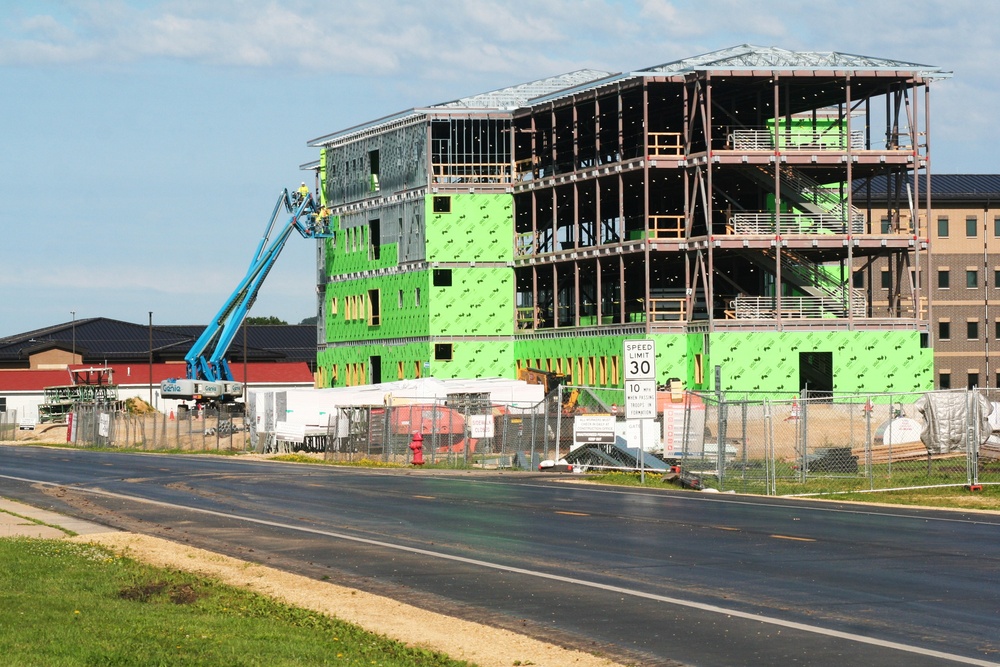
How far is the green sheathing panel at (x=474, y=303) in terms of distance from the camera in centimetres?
8106

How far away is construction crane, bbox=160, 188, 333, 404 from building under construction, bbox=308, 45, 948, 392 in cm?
140

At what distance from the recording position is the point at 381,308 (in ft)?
284

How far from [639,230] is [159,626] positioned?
65992 mm

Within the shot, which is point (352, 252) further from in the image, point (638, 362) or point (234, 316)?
point (638, 362)

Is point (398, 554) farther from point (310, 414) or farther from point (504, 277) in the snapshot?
point (504, 277)

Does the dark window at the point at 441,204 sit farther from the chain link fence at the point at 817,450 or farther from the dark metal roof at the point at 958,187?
the dark metal roof at the point at 958,187

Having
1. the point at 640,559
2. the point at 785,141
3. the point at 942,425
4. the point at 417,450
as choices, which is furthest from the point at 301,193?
the point at 640,559

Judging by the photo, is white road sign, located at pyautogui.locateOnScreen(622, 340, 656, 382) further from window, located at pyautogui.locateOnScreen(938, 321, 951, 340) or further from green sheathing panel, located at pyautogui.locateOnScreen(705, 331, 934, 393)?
A: window, located at pyautogui.locateOnScreen(938, 321, 951, 340)

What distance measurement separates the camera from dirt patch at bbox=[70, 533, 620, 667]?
12.4 m

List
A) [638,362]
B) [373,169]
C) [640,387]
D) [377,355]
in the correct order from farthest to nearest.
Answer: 1. [373,169]
2. [377,355]
3. [638,362]
4. [640,387]

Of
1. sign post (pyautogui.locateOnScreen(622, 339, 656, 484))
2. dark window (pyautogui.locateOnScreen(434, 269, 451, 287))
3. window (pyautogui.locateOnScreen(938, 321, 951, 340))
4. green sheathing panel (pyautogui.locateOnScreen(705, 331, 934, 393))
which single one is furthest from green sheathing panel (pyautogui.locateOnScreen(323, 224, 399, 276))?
window (pyautogui.locateOnScreen(938, 321, 951, 340))

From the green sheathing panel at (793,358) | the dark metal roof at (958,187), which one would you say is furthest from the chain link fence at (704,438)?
the dark metal roof at (958,187)

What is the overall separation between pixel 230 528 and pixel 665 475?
660 inches

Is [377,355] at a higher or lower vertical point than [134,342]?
lower
